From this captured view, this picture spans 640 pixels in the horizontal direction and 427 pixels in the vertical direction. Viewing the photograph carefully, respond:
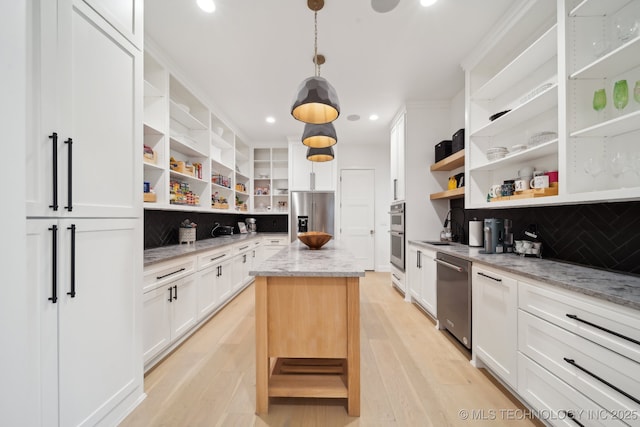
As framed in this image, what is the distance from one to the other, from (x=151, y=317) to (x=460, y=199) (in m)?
3.64

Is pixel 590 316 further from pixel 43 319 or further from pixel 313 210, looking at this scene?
pixel 313 210

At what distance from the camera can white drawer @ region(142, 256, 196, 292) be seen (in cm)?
191

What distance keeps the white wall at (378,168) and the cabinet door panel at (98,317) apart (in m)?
4.69

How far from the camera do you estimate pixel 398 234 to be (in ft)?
12.9

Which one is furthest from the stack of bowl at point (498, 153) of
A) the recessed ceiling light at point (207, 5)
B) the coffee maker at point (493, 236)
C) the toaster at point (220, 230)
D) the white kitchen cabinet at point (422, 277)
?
the toaster at point (220, 230)

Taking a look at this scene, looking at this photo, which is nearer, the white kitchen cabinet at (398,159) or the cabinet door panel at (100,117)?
the cabinet door panel at (100,117)

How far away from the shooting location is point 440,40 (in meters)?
2.34

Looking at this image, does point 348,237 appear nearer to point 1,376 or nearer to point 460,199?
point 460,199

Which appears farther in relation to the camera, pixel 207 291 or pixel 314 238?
pixel 207 291

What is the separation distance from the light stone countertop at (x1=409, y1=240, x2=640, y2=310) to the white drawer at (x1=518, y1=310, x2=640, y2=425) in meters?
0.24

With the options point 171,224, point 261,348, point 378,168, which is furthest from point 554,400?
point 378,168

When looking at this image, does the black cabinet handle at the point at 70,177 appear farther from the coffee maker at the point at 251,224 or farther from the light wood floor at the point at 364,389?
the coffee maker at the point at 251,224

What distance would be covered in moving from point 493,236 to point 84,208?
2.91 m

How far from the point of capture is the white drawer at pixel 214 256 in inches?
107
